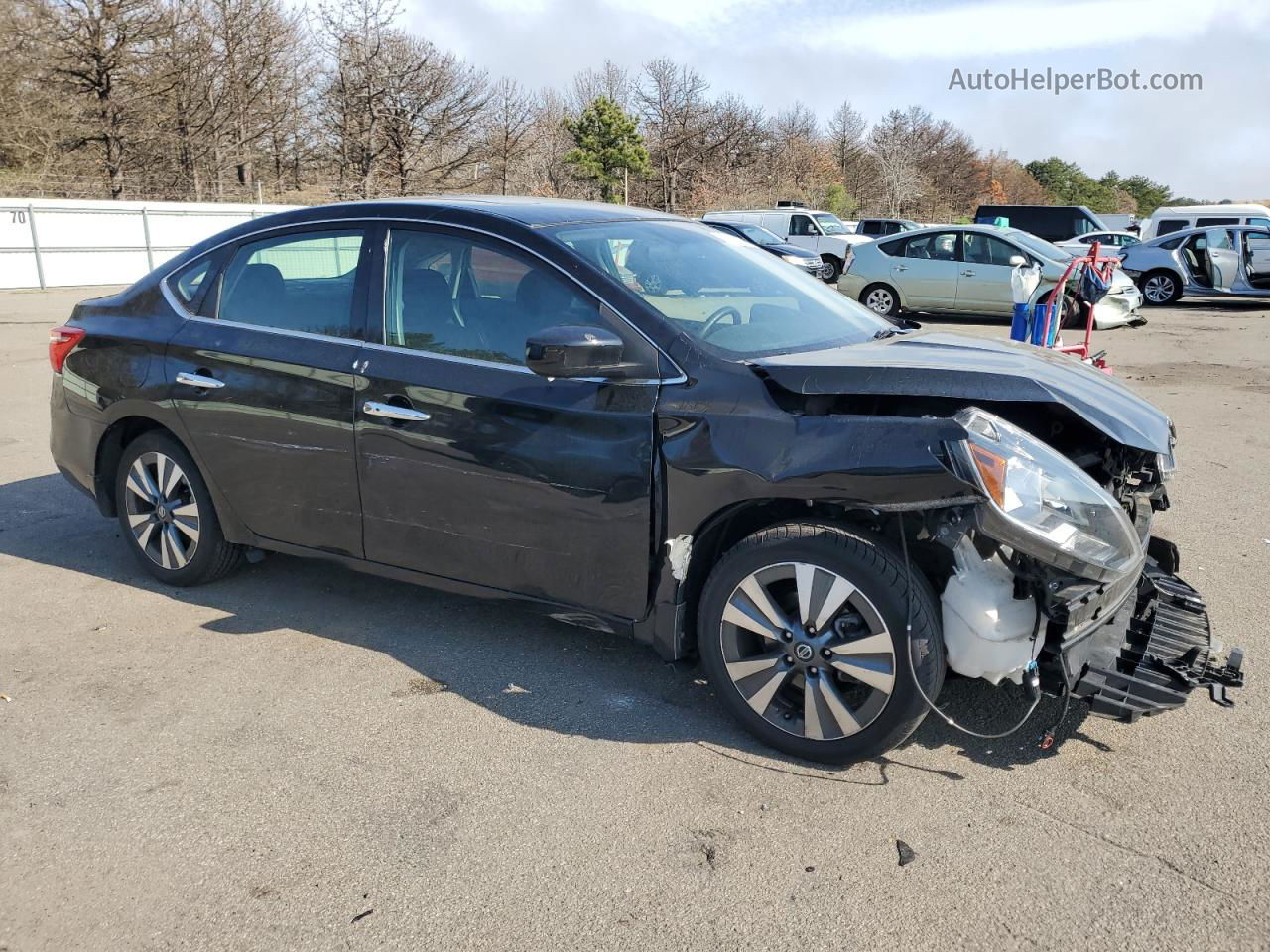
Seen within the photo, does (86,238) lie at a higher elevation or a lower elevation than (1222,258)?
higher

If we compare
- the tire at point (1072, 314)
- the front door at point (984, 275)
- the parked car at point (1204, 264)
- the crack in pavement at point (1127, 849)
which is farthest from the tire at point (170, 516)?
the parked car at point (1204, 264)

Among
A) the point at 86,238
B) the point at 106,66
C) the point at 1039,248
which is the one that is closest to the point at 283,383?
the point at 1039,248

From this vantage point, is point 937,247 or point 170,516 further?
point 937,247

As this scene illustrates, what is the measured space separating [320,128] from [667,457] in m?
41.2

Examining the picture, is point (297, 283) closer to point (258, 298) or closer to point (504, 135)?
point (258, 298)

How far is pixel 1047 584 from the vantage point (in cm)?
296

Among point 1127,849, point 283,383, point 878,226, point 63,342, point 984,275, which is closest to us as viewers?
point 1127,849

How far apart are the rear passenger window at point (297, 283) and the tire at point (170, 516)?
0.74 meters

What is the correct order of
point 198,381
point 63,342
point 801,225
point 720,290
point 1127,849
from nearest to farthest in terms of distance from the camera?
point 1127,849, point 720,290, point 198,381, point 63,342, point 801,225

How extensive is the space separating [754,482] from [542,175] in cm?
4156

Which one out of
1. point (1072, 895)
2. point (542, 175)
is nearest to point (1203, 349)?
point (1072, 895)

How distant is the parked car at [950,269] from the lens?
1653 centimetres

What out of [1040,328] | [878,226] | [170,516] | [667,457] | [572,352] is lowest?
[170,516]

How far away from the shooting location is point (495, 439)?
370 cm
